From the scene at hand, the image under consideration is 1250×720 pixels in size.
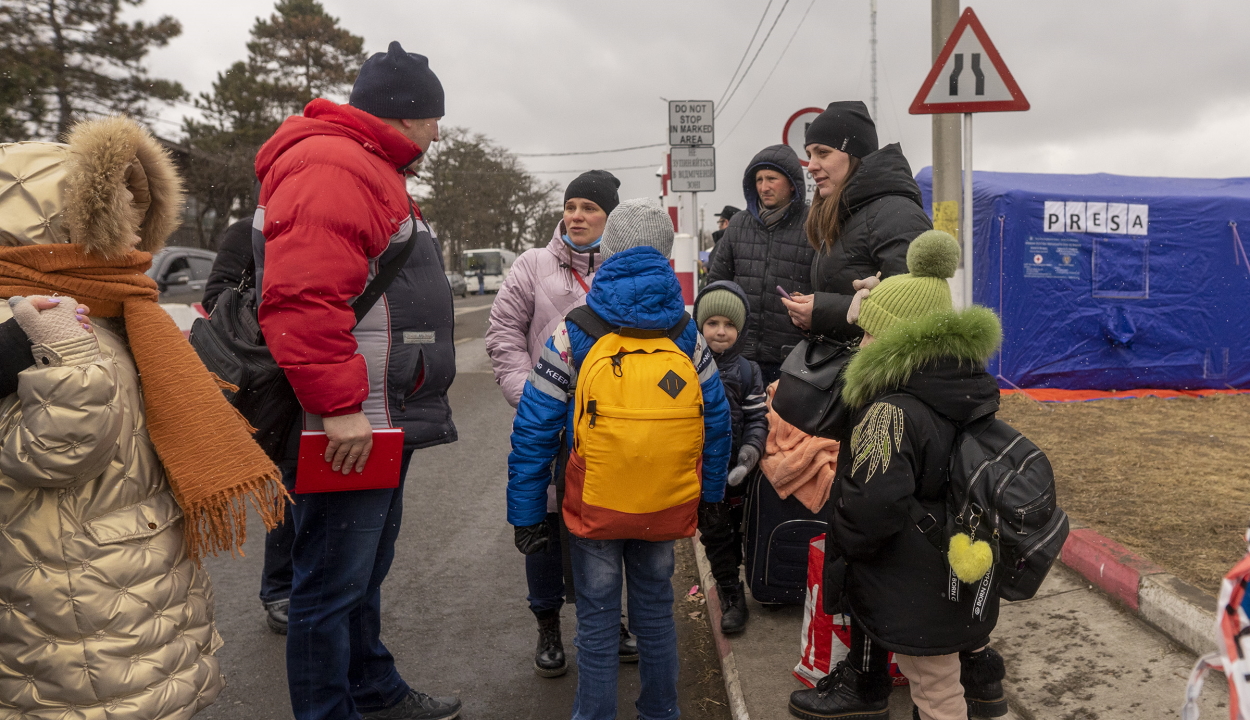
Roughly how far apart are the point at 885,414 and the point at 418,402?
136 centimetres

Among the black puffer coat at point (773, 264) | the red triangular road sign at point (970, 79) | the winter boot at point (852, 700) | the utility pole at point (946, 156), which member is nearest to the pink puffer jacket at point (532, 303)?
the black puffer coat at point (773, 264)

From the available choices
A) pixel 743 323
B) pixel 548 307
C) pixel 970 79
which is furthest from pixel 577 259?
pixel 970 79

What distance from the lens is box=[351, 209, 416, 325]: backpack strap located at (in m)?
2.53

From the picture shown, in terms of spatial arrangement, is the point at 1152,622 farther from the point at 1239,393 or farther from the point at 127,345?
the point at 1239,393

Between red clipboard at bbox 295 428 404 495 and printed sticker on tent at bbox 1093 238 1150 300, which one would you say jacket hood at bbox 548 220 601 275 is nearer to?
red clipboard at bbox 295 428 404 495

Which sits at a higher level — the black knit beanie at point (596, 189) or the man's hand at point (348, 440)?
the black knit beanie at point (596, 189)

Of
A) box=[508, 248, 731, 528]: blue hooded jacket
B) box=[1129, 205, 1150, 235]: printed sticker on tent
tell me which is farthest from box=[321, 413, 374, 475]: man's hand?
box=[1129, 205, 1150, 235]: printed sticker on tent

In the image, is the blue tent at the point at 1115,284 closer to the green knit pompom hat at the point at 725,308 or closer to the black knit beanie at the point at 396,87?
the green knit pompom hat at the point at 725,308

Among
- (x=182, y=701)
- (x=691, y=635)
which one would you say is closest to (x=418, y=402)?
(x=182, y=701)

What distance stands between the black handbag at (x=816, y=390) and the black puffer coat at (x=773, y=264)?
53.2 inches

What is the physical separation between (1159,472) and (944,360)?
13.9 ft

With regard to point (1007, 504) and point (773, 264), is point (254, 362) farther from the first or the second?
point (773, 264)

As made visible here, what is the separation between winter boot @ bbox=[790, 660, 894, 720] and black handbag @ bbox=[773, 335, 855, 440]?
2.71ft

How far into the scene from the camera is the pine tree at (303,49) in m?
40.3
